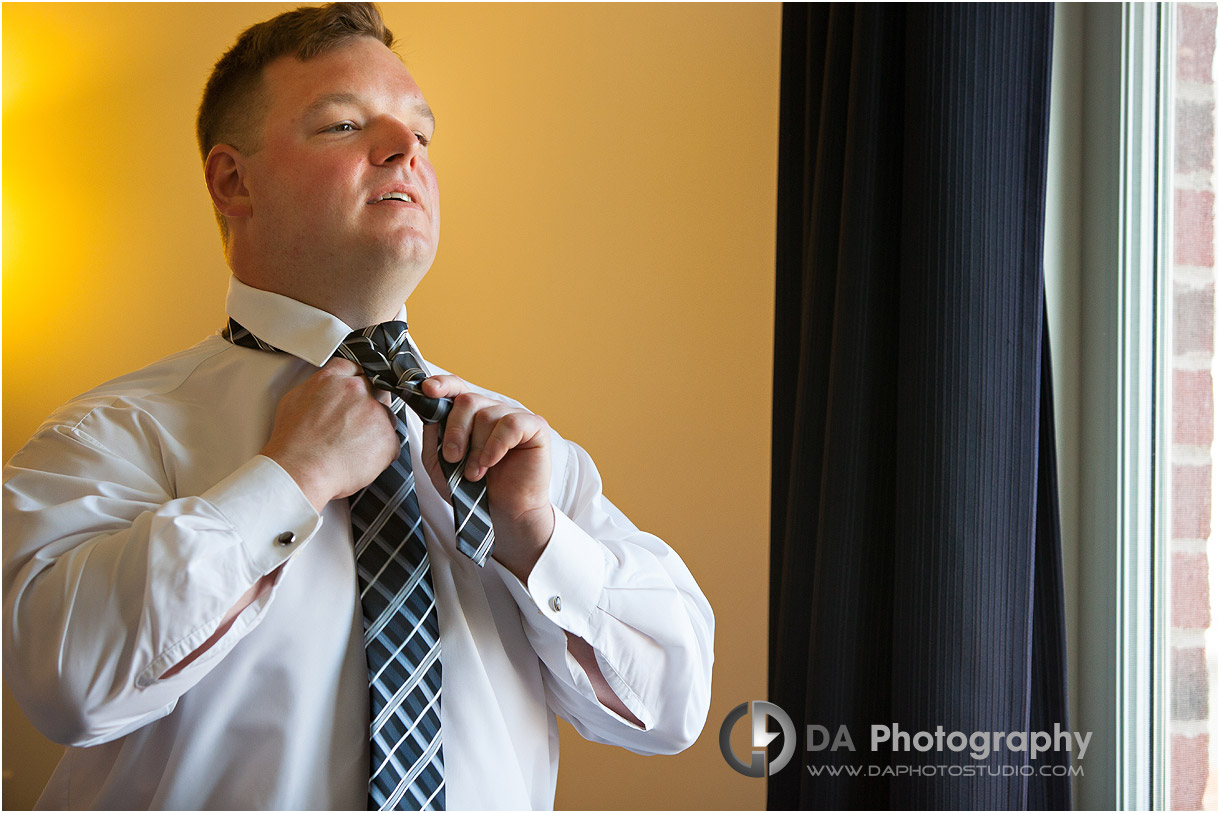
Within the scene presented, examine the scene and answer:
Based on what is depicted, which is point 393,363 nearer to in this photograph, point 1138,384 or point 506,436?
point 506,436

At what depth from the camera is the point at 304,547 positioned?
2.81ft

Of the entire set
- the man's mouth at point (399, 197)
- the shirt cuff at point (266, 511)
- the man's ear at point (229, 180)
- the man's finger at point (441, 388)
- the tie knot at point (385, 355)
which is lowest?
the shirt cuff at point (266, 511)

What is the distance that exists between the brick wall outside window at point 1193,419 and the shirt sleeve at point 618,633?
0.68 m

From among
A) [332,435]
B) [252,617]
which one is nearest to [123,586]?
[252,617]

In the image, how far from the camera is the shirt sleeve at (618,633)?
904 mm

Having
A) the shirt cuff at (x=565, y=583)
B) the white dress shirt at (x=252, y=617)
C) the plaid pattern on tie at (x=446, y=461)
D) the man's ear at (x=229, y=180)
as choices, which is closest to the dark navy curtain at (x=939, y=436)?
the white dress shirt at (x=252, y=617)

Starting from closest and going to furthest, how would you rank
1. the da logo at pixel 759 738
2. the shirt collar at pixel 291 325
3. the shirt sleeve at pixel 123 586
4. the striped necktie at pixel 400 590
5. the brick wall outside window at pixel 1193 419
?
the shirt sleeve at pixel 123 586 < the striped necktie at pixel 400 590 < the shirt collar at pixel 291 325 < the brick wall outside window at pixel 1193 419 < the da logo at pixel 759 738

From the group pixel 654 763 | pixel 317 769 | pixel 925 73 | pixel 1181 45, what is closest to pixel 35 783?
pixel 654 763

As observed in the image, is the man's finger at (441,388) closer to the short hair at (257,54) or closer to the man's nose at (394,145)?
the man's nose at (394,145)

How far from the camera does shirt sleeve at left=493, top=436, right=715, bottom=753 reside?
904 mm

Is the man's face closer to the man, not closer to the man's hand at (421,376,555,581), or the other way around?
the man

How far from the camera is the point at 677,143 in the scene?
2.05 metres

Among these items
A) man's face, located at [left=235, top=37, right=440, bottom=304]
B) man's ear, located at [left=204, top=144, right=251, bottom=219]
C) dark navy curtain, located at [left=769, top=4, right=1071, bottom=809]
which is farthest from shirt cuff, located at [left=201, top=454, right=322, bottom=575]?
dark navy curtain, located at [left=769, top=4, right=1071, bottom=809]

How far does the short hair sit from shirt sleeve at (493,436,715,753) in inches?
22.7
